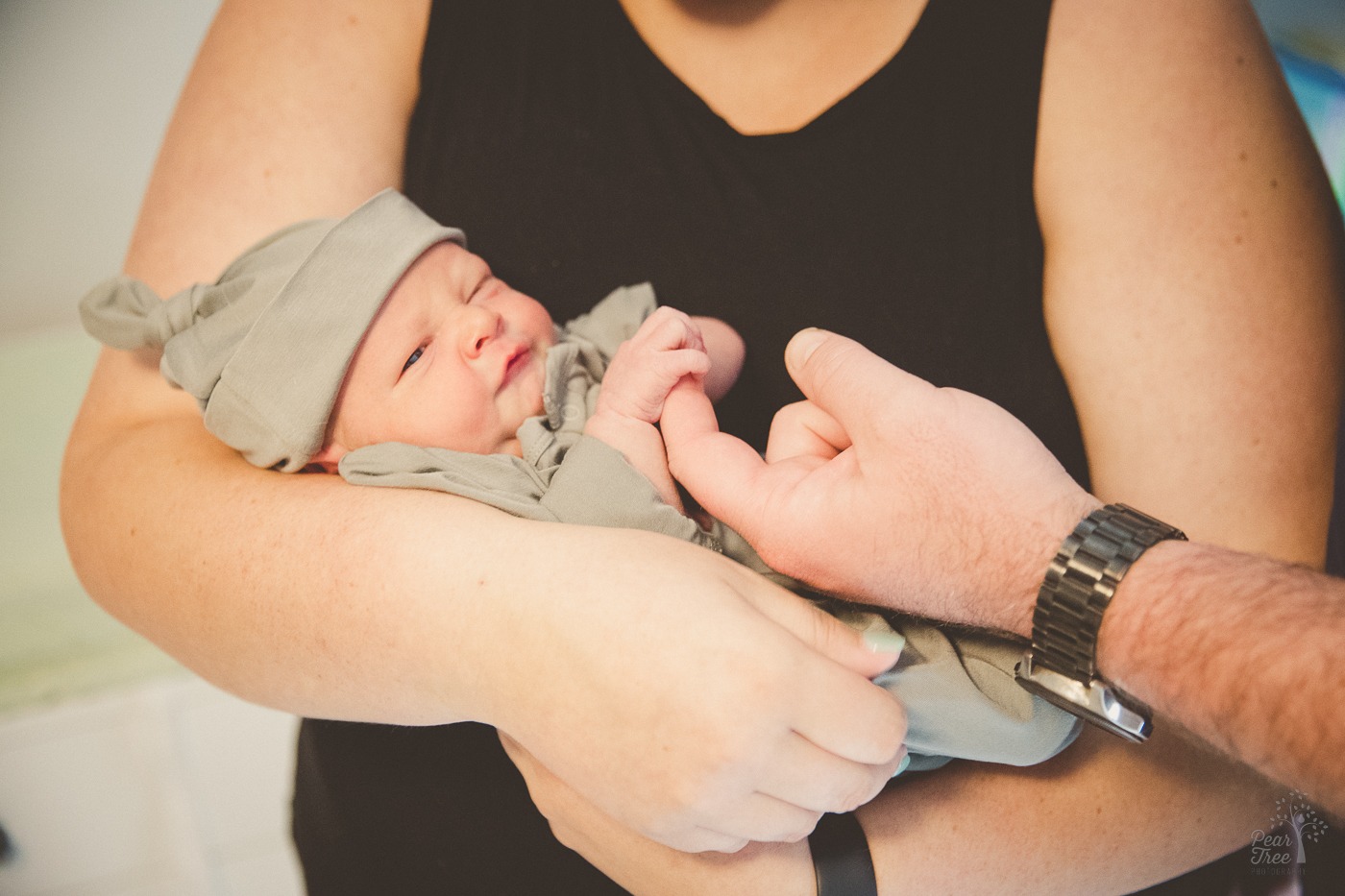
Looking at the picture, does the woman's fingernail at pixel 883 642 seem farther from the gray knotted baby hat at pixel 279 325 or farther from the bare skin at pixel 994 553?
the gray knotted baby hat at pixel 279 325

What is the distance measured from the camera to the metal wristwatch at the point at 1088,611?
606 millimetres

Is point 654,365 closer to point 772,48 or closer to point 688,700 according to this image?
point 688,700

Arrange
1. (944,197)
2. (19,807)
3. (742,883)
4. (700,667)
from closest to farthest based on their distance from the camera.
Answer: (700,667) → (742,883) → (944,197) → (19,807)

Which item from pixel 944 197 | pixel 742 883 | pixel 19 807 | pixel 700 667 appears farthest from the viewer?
pixel 19 807

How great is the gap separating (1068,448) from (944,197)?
0.34 m

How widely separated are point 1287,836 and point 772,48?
1.14 meters

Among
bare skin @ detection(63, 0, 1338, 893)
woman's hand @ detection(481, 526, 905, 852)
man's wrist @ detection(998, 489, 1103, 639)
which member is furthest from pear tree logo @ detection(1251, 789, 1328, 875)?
woman's hand @ detection(481, 526, 905, 852)

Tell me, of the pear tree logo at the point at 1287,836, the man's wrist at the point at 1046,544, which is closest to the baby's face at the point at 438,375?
the man's wrist at the point at 1046,544

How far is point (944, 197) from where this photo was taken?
35.6 inches

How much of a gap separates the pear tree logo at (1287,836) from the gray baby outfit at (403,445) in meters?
0.29

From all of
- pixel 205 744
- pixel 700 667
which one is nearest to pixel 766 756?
pixel 700 667

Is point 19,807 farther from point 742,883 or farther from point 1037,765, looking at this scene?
point 1037,765

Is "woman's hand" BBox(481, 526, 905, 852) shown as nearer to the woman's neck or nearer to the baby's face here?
the baby's face

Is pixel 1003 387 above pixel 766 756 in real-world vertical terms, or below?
above
